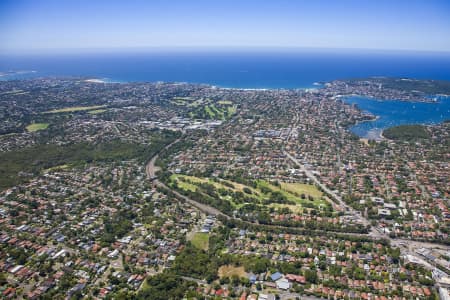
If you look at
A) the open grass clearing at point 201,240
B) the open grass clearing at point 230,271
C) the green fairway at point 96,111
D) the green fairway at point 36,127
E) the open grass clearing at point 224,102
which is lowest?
the open grass clearing at point 230,271

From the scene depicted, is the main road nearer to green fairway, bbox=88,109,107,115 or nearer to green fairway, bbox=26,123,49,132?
green fairway, bbox=26,123,49,132

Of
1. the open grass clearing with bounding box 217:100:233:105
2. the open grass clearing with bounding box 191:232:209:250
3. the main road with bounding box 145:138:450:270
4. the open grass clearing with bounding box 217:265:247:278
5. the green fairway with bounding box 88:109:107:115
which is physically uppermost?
the open grass clearing with bounding box 217:100:233:105

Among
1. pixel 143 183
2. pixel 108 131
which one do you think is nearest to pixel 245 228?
pixel 143 183

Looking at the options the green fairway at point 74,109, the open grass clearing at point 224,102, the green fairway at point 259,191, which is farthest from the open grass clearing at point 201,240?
the green fairway at point 74,109

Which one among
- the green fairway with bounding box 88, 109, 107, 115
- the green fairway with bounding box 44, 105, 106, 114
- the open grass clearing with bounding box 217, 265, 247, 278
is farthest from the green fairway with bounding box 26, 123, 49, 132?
the open grass clearing with bounding box 217, 265, 247, 278

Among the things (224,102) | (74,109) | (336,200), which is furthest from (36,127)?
(336,200)

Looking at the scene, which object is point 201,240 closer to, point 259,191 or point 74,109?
point 259,191

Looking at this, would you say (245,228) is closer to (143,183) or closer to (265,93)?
(143,183)

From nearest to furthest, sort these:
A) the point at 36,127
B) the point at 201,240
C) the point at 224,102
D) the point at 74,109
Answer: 1. the point at 201,240
2. the point at 36,127
3. the point at 74,109
4. the point at 224,102

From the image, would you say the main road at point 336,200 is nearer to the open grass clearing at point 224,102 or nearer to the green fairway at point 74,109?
the open grass clearing at point 224,102

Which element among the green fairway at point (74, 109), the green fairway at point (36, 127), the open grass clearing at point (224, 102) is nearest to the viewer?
the green fairway at point (36, 127)

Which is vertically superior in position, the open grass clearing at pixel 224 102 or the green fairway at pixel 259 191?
the open grass clearing at pixel 224 102
